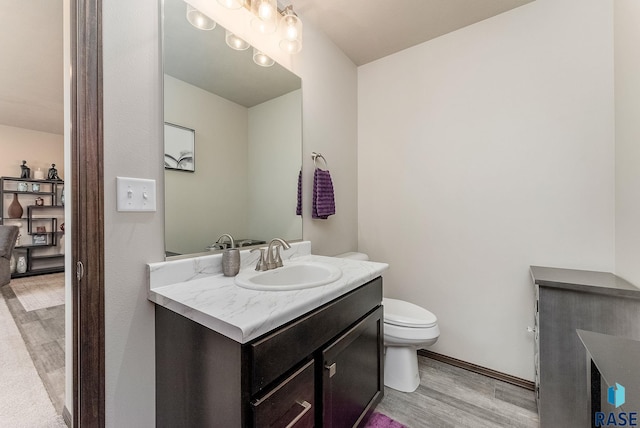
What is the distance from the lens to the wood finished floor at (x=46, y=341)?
1595 mm

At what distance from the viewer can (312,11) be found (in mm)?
1722

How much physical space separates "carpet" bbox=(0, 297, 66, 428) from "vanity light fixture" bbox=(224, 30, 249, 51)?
210 centimetres

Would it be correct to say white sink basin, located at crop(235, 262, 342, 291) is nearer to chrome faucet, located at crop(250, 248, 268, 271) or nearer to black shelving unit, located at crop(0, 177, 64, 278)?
chrome faucet, located at crop(250, 248, 268, 271)

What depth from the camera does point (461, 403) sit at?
152 centimetres

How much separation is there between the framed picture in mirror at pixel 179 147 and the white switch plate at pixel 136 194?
13 cm

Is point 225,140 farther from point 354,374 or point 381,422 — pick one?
point 381,422

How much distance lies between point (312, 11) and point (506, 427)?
2.68 metres

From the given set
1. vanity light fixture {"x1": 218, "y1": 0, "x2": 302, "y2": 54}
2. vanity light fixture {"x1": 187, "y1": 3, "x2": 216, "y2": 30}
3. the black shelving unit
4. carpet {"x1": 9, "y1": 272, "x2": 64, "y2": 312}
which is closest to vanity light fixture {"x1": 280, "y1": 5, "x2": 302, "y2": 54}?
vanity light fixture {"x1": 218, "y1": 0, "x2": 302, "y2": 54}

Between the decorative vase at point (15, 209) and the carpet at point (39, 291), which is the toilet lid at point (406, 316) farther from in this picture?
the decorative vase at point (15, 209)

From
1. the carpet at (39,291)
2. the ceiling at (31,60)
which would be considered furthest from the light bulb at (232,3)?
the carpet at (39,291)

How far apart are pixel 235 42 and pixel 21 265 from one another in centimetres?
556

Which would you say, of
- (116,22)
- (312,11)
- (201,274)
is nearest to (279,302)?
(201,274)

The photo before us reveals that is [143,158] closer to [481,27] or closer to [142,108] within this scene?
[142,108]

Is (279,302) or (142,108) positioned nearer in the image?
(279,302)
